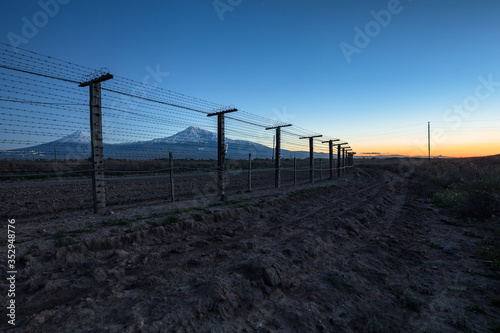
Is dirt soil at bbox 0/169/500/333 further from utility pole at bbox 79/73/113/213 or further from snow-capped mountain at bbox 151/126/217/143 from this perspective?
snow-capped mountain at bbox 151/126/217/143

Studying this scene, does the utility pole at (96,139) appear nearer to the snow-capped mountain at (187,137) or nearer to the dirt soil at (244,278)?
the dirt soil at (244,278)

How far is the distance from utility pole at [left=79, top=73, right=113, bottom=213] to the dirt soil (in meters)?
0.71

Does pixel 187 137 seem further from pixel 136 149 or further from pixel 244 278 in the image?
pixel 244 278

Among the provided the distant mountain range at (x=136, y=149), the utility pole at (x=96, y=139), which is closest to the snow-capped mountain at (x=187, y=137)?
the distant mountain range at (x=136, y=149)

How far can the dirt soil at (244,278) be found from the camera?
274 centimetres

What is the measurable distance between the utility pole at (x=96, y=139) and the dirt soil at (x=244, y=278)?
28.1 inches

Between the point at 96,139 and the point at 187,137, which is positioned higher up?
the point at 187,137

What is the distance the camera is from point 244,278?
3.53 meters

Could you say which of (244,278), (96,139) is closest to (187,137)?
(96,139)

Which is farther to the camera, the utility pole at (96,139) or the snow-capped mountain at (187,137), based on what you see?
the snow-capped mountain at (187,137)

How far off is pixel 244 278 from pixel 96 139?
20.2 ft

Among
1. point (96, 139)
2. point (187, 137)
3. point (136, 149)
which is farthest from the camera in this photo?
point (187, 137)

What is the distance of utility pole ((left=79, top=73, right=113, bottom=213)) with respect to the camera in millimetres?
7082

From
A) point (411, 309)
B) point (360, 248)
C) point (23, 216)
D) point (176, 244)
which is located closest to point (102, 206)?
point (23, 216)
